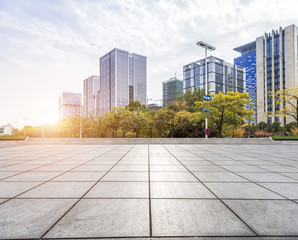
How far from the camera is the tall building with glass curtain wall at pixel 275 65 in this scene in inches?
3244

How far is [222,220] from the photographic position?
2896 millimetres

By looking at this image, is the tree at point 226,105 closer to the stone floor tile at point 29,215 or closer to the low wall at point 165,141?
the low wall at point 165,141

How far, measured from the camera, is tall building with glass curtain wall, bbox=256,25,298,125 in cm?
8240

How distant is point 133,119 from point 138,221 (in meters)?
28.9

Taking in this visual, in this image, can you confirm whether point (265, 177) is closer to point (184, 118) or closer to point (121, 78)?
point (184, 118)

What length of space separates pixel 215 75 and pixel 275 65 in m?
32.0

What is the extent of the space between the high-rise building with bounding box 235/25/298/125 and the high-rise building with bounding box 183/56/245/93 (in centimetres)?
2641

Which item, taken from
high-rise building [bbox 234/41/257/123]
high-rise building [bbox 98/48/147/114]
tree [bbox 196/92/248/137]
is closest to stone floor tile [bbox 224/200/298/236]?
A: tree [bbox 196/92/248/137]

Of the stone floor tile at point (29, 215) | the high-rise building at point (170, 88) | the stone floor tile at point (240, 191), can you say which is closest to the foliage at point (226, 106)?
the stone floor tile at point (240, 191)

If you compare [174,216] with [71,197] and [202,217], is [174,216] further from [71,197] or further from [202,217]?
[71,197]

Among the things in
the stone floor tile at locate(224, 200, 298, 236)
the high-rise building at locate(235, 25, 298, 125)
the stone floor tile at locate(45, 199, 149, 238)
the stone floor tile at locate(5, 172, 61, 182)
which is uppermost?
the high-rise building at locate(235, 25, 298, 125)

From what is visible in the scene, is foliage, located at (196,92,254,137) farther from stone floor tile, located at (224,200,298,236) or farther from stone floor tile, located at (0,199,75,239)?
stone floor tile, located at (0,199,75,239)

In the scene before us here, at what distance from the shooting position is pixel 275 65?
9400 cm

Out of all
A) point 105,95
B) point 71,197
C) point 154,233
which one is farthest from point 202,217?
point 105,95
